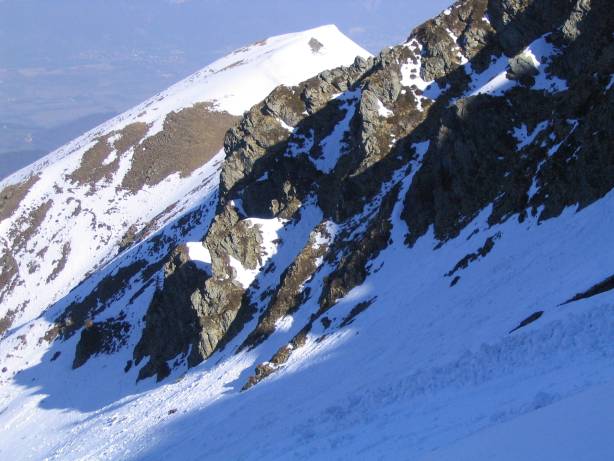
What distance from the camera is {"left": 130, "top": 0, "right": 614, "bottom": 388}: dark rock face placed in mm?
31969

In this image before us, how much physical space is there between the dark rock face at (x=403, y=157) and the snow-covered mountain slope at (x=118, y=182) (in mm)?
33488

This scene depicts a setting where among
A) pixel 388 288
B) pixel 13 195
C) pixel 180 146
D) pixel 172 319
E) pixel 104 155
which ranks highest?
pixel 13 195

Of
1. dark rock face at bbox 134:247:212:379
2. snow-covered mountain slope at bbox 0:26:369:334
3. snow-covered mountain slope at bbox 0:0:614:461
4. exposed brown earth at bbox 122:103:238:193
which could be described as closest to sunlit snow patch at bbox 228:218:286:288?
snow-covered mountain slope at bbox 0:0:614:461

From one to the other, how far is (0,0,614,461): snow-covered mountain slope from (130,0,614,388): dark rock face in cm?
16

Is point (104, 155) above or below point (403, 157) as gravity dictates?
above

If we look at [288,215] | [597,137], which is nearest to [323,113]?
[288,215]

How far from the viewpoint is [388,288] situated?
35094 millimetres

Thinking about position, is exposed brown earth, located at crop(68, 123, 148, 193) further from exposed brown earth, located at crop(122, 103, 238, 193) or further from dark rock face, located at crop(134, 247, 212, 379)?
dark rock face, located at crop(134, 247, 212, 379)

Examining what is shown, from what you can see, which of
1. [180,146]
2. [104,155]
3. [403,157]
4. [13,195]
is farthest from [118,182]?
[403,157]

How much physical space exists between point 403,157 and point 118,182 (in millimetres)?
74833

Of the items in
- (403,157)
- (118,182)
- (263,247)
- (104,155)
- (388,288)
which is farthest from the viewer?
(104,155)

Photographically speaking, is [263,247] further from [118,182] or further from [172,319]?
[118,182]

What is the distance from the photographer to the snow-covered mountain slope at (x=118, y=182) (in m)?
93.0

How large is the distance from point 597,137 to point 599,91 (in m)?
3.94
